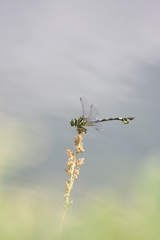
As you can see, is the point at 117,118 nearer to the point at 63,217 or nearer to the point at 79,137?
→ the point at 79,137

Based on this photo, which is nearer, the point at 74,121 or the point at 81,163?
the point at 81,163

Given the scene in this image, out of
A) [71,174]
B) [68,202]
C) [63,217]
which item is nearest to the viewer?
[63,217]

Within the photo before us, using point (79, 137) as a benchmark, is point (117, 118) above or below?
above

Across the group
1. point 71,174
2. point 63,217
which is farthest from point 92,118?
point 63,217

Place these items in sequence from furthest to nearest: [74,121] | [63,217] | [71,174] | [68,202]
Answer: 1. [74,121]
2. [71,174]
3. [68,202]
4. [63,217]

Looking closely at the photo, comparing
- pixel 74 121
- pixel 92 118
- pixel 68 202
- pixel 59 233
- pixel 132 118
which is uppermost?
pixel 132 118

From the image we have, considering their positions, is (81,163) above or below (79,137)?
below

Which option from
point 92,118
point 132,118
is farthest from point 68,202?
point 132,118

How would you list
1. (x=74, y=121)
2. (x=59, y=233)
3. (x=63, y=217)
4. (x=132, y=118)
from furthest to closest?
(x=132, y=118)
(x=74, y=121)
(x=63, y=217)
(x=59, y=233)

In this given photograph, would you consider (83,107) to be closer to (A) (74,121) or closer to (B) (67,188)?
(A) (74,121)
